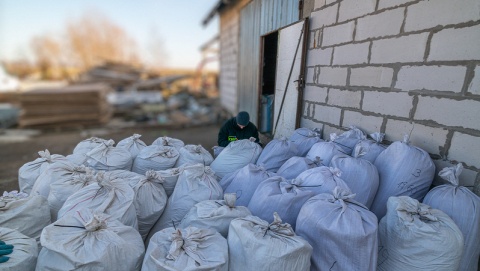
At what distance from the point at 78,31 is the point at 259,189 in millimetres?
31305

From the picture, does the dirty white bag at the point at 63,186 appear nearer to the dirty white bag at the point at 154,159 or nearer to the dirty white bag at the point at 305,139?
the dirty white bag at the point at 154,159

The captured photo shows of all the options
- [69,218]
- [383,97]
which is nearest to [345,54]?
[383,97]

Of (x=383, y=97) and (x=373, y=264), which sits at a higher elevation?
(x=383, y=97)

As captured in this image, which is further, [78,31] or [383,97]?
[78,31]

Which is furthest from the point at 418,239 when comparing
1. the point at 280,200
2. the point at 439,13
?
the point at 439,13

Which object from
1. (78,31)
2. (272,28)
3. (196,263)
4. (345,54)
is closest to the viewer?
(196,263)

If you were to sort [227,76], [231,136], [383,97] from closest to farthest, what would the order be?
[383,97]
[231,136]
[227,76]

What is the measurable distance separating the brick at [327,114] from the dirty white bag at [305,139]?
17 centimetres

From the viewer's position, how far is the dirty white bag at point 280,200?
63.7 inches

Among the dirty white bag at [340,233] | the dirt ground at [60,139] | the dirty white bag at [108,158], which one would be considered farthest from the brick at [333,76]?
the dirt ground at [60,139]

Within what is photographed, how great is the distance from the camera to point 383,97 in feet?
7.50

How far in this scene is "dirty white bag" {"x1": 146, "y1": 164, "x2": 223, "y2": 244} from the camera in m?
1.77

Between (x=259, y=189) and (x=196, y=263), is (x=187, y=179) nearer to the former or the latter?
(x=259, y=189)

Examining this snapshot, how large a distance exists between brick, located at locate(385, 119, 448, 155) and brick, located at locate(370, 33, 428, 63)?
551 mm
